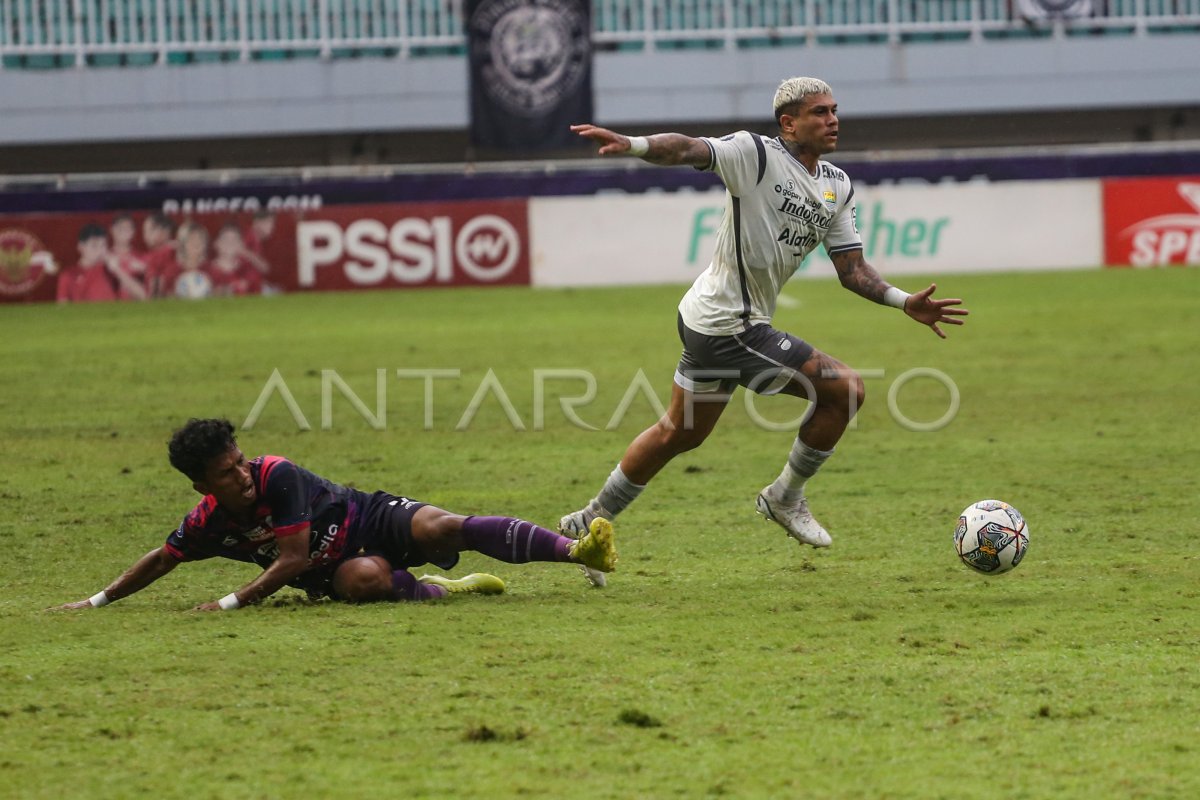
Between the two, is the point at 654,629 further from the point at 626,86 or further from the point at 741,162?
the point at 626,86

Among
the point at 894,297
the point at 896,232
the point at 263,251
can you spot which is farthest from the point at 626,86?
the point at 894,297

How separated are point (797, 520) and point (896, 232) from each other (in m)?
20.1

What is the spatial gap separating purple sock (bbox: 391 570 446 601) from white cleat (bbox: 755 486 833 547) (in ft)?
5.36

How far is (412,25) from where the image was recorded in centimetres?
3875

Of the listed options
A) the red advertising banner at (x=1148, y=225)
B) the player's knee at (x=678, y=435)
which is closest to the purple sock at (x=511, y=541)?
the player's knee at (x=678, y=435)

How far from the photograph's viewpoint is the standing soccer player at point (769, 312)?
281 inches

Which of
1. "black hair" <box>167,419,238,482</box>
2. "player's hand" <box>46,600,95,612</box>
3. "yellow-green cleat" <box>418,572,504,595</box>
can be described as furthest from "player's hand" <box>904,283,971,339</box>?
"player's hand" <box>46,600,95,612</box>

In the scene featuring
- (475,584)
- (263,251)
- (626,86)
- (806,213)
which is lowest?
(475,584)

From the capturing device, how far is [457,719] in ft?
16.2

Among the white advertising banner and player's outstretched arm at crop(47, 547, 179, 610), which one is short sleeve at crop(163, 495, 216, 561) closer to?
player's outstretched arm at crop(47, 547, 179, 610)

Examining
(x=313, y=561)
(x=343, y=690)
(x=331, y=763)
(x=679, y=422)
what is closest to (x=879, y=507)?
(x=679, y=422)

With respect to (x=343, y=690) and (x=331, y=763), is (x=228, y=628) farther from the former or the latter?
(x=331, y=763)

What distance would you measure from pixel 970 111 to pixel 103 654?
3543 centimetres

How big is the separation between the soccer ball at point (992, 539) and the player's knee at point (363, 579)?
8.06 ft
